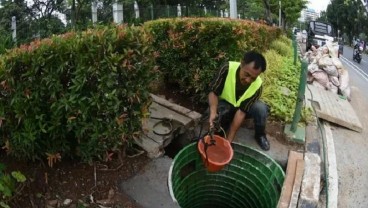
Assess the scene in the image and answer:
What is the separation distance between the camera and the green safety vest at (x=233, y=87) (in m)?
3.89

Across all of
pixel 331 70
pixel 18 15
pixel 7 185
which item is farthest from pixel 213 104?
pixel 18 15

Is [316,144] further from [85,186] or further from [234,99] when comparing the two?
[85,186]

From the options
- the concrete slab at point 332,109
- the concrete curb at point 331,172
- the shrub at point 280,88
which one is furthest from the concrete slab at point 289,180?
the concrete slab at point 332,109

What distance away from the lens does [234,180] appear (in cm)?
428

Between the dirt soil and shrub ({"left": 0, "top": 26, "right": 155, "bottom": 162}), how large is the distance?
18 centimetres

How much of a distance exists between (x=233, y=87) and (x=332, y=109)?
300 centimetres

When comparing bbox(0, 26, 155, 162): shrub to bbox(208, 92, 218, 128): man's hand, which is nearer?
bbox(0, 26, 155, 162): shrub

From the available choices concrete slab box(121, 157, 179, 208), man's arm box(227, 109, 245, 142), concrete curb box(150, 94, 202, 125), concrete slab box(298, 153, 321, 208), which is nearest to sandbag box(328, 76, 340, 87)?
concrete slab box(298, 153, 321, 208)

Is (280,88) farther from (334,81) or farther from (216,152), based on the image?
(216,152)

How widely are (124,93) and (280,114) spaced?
2893mm

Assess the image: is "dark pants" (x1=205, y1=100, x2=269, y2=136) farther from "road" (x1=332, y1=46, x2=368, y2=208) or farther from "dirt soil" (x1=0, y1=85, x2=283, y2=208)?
"dirt soil" (x1=0, y1=85, x2=283, y2=208)

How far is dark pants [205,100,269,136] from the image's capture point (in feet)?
13.8

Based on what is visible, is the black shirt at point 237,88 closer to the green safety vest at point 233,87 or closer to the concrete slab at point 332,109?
the green safety vest at point 233,87

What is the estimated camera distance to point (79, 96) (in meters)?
2.81
